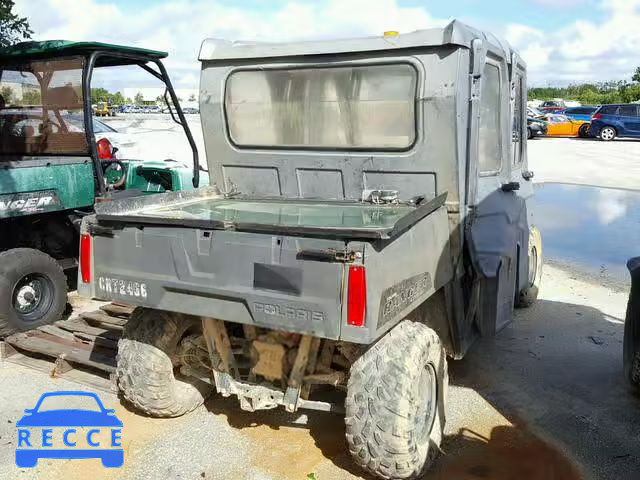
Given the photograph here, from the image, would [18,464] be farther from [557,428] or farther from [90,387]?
[557,428]

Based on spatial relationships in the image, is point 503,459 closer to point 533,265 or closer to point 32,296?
point 533,265

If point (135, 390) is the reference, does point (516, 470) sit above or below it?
below

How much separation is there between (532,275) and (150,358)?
14.1ft

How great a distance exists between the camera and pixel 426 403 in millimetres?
3648

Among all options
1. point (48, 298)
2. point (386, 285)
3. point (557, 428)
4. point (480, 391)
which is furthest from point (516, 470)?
point (48, 298)

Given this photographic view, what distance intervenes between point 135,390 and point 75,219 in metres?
2.51

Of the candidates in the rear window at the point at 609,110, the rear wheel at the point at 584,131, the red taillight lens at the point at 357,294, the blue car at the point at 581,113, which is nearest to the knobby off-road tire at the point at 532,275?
the red taillight lens at the point at 357,294

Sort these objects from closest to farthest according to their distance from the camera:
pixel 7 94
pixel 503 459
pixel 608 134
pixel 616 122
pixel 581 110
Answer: pixel 503 459 → pixel 7 94 → pixel 616 122 → pixel 608 134 → pixel 581 110

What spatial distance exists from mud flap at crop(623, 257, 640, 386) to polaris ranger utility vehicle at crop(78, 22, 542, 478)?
817mm

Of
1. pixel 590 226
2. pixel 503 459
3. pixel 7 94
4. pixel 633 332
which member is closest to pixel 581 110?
pixel 590 226

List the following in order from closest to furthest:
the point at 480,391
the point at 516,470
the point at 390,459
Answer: the point at 390,459
the point at 516,470
the point at 480,391

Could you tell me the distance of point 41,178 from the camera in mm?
5633

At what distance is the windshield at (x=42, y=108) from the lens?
5.96 meters

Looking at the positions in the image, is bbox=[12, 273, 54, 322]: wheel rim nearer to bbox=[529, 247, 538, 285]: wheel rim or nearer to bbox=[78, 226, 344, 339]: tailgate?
bbox=[78, 226, 344, 339]: tailgate
